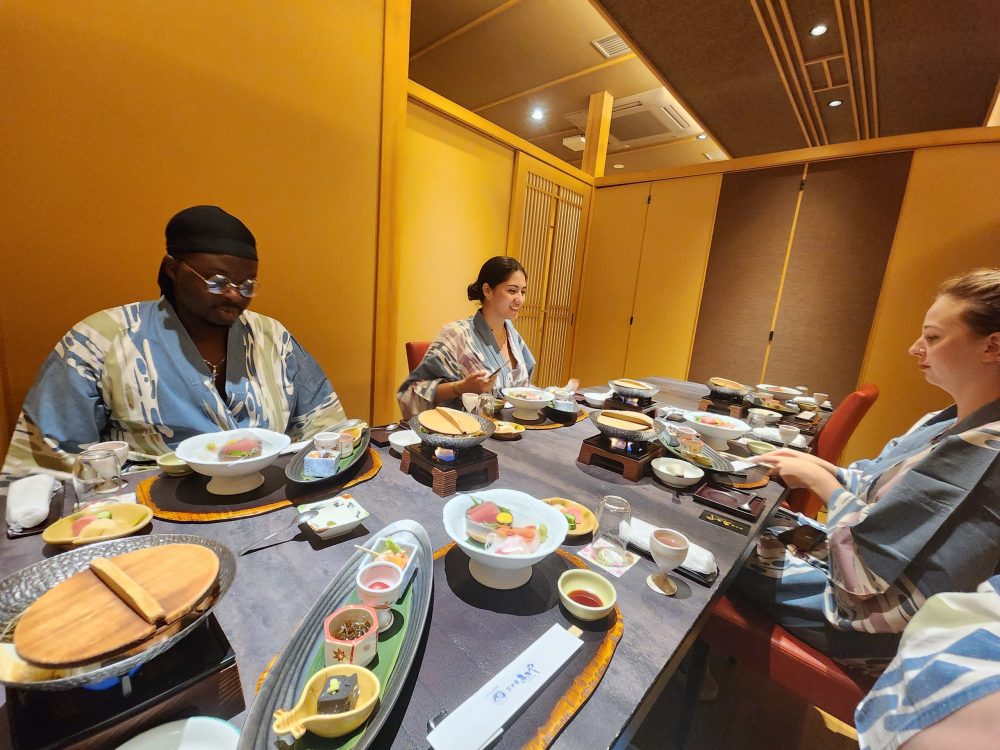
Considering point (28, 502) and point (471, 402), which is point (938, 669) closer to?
point (471, 402)

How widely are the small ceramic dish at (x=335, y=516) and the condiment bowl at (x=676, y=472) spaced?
3.23ft

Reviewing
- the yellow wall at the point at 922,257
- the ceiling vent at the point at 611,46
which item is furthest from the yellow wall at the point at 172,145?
the yellow wall at the point at 922,257

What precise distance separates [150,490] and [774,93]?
552 cm

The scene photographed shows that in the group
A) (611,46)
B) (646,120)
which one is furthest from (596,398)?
(646,120)

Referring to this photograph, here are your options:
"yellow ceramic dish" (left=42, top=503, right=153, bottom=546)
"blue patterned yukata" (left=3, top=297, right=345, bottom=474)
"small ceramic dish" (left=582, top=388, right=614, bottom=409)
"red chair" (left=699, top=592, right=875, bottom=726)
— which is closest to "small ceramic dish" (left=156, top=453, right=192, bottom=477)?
"yellow ceramic dish" (left=42, top=503, right=153, bottom=546)

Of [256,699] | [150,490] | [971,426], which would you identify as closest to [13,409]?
[150,490]

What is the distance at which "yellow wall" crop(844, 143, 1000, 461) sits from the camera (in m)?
3.18

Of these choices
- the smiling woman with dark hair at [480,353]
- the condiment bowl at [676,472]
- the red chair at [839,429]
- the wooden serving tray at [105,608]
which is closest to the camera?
the wooden serving tray at [105,608]

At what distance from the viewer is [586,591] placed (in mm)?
819

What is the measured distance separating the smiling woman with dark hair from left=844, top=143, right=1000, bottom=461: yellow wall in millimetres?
3416

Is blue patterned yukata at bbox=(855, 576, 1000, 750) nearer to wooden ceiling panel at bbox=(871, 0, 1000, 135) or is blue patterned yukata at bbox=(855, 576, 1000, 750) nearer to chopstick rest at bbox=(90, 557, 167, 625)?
chopstick rest at bbox=(90, 557, 167, 625)

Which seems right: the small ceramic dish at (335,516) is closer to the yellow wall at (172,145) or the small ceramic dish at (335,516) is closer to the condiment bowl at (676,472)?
the condiment bowl at (676,472)

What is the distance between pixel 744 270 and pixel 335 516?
4.70 meters

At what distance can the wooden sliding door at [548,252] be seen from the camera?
172 inches
